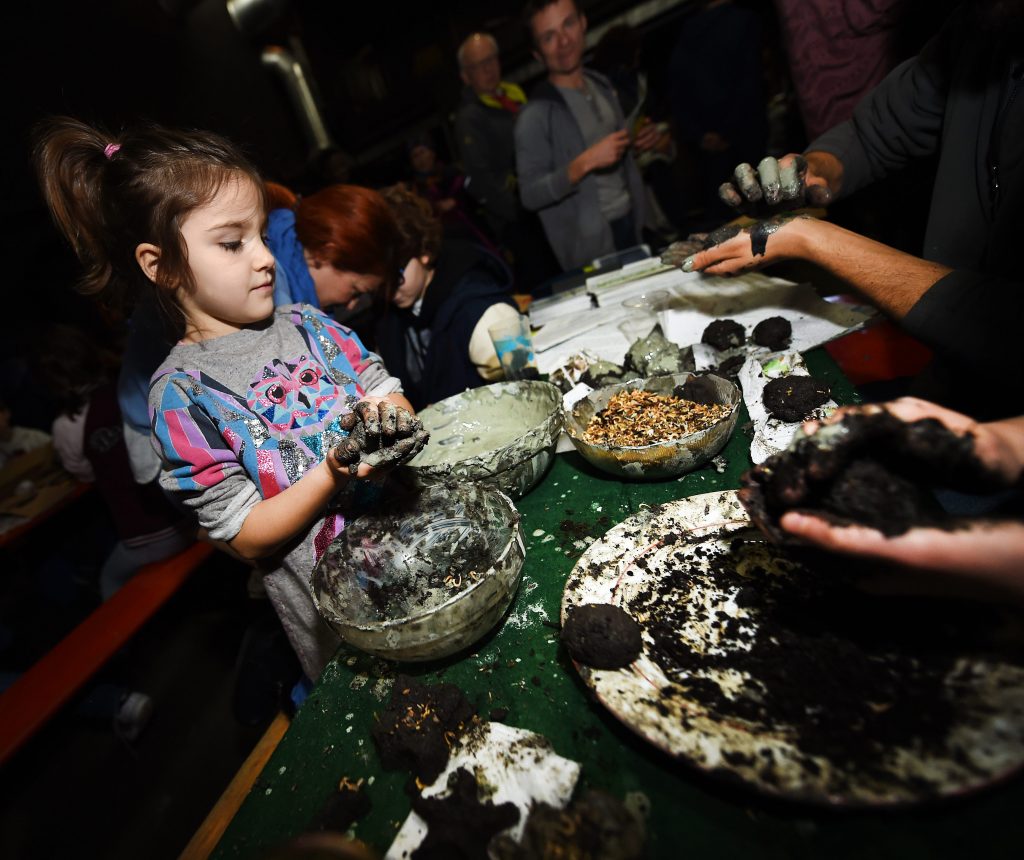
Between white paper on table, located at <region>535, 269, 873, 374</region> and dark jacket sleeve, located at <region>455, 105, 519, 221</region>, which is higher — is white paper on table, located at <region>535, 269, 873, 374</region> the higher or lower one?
the lower one

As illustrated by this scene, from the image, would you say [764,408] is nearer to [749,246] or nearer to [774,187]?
[749,246]

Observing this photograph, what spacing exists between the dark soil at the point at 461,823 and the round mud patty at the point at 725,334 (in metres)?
1.66

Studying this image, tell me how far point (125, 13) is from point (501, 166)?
10.1 ft

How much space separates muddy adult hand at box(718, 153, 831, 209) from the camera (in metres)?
1.70

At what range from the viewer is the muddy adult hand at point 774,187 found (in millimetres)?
1695

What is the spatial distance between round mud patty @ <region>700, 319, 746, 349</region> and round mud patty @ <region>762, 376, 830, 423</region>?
1.39 feet

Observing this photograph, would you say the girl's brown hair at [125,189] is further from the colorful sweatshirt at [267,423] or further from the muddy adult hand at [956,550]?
the muddy adult hand at [956,550]

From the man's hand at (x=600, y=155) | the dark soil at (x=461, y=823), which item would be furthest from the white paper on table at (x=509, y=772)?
the man's hand at (x=600, y=155)

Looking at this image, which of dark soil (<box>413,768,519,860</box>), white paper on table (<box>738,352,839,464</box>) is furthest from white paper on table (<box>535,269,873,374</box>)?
dark soil (<box>413,768,519,860</box>)

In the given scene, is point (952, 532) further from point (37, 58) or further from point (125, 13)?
point (125, 13)

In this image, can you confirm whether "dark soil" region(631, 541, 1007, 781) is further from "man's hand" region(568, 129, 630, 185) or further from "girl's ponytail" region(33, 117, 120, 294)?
"man's hand" region(568, 129, 630, 185)

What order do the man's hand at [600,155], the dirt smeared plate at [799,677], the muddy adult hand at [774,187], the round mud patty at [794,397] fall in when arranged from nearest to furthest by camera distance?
the dirt smeared plate at [799,677]
the round mud patty at [794,397]
the muddy adult hand at [774,187]
the man's hand at [600,155]

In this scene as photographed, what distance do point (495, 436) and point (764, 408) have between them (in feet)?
2.97

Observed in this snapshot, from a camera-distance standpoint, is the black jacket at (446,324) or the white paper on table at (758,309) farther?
the black jacket at (446,324)
